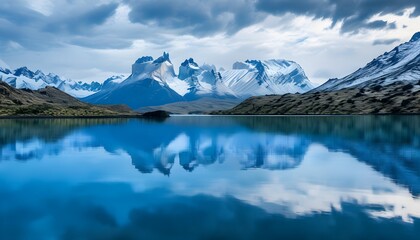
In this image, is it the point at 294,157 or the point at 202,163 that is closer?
the point at 202,163

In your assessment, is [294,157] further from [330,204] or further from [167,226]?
[167,226]

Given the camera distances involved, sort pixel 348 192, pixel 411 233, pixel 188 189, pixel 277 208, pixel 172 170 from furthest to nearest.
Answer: pixel 172 170 < pixel 188 189 < pixel 348 192 < pixel 277 208 < pixel 411 233

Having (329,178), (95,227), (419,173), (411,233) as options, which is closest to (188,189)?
(95,227)

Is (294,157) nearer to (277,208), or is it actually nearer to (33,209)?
(277,208)

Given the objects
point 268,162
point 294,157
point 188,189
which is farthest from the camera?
point 294,157

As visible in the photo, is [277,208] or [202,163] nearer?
[277,208]

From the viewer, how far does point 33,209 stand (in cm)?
3400

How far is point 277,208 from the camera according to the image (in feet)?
109

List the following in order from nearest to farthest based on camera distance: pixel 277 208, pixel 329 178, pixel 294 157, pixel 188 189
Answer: pixel 277 208 → pixel 188 189 → pixel 329 178 → pixel 294 157

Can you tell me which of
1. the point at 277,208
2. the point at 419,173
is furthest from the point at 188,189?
the point at 419,173

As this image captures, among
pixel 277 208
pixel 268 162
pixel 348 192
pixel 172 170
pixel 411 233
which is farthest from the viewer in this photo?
pixel 268 162

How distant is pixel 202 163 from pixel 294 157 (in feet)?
58.4

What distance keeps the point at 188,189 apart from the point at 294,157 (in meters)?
32.6

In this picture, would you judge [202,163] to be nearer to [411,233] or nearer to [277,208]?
[277,208]
